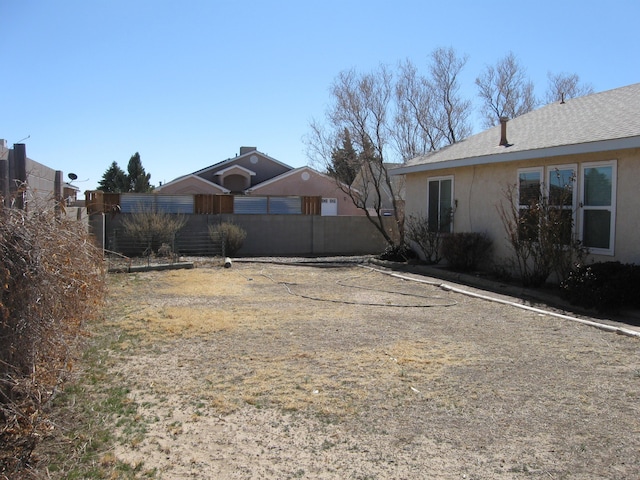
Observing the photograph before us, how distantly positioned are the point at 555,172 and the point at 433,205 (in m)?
5.11

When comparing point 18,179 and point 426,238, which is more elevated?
point 18,179

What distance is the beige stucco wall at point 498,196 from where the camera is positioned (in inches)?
380

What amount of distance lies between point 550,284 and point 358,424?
8063mm

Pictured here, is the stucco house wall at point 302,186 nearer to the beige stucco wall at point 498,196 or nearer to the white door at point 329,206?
the white door at point 329,206

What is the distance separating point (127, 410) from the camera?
15.4 feet

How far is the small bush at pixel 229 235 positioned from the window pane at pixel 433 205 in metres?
7.03

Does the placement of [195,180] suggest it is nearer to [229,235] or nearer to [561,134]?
[229,235]

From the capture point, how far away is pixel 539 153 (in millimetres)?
11477

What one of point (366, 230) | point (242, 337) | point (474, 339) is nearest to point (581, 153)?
point (474, 339)

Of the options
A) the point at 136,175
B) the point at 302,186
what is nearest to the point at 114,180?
the point at 136,175

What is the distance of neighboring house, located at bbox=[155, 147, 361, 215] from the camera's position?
3525 centimetres

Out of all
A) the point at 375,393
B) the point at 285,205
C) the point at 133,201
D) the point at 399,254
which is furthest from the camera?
the point at 285,205

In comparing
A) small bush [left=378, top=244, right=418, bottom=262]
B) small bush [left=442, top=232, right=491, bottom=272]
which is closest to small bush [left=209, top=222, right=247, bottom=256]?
small bush [left=378, top=244, right=418, bottom=262]

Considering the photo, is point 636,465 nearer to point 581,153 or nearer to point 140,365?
point 140,365
